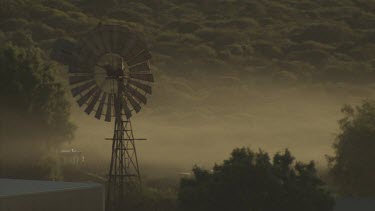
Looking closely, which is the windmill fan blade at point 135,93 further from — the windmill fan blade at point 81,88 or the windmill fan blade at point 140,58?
the windmill fan blade at point 81,88

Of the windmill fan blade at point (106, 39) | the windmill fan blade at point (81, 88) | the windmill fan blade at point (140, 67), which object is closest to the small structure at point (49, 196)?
the windmill fan blade at point (81, 88)

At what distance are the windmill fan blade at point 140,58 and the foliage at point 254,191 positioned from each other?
10597 mm

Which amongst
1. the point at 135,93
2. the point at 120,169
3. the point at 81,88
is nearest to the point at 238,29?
the point at 120,169

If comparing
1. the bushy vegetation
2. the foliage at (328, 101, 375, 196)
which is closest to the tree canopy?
the foliage at (328, 101, 375, 196)

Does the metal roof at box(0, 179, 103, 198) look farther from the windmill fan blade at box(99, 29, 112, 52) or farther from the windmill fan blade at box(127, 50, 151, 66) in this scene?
Answer: the windmill fan blade at box(127, 50, 151, 66)

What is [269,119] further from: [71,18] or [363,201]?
[363,201]

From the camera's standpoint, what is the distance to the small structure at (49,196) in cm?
3403

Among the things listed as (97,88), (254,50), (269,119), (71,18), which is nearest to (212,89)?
(269,119)

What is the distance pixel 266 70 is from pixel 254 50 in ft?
37.7

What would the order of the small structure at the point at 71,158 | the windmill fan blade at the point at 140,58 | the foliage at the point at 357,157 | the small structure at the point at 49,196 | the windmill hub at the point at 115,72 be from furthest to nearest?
1. the small structure at the point at 71,158
2. the foliage at the point at 357,157
3. the windmill fan blade at the point at 140,58
4. the windmill hub at the point at 115,72
5. the small structure at the point at 49,196

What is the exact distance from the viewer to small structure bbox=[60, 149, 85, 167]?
77.7 meters

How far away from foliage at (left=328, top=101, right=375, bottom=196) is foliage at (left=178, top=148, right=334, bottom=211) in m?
16.7

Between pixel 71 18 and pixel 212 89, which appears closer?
pixel 212 89

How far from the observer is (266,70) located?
152625 millimetres
